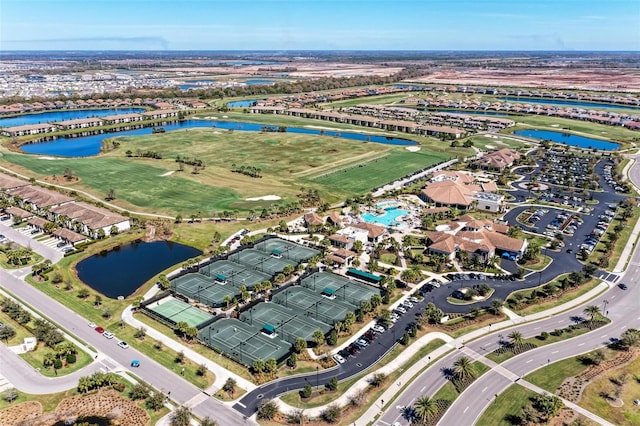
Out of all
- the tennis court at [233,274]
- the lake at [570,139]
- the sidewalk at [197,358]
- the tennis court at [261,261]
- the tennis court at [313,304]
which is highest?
the lake at [570,139]

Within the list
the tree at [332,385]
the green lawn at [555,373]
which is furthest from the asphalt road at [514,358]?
the tree at [332,385]

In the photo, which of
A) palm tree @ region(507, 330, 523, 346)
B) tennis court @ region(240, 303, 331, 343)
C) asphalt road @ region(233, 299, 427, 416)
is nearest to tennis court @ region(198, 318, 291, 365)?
tennis court @ region(240, 303, 331, 343)

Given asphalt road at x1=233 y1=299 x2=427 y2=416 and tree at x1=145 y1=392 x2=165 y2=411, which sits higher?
tree at x1=145 y1=392 x2=165 y2=411

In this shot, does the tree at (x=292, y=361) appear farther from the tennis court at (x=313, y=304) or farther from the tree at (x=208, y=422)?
the tree at (x=208, y=422)

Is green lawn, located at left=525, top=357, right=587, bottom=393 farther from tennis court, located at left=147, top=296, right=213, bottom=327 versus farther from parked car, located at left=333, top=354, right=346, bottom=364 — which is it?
tennis court, located at left=147, top=296, right=213, bottom=327

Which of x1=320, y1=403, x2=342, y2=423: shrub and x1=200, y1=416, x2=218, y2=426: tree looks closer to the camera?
x1=200, y1=416, x2=218, y2=426: tree

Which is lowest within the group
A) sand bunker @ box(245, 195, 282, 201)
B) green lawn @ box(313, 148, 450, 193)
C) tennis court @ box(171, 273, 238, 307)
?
tennis court @ box(171, 273, 238, 307)

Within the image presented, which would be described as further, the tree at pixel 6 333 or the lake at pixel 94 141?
the lake at pixel 94 141
